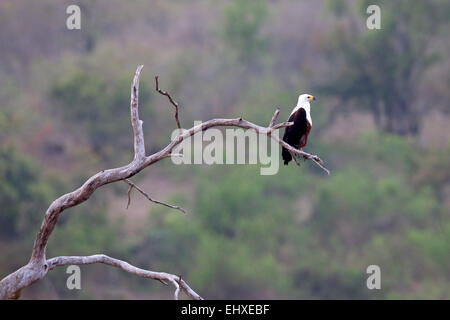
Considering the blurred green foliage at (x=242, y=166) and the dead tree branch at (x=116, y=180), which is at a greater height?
the blurred green foliage at (x=242, y=166)

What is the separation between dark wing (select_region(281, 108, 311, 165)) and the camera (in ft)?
25.2

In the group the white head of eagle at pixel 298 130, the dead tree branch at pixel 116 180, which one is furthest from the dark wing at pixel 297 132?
the dead tree branch at pixel 116 180

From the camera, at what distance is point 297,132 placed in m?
7.70

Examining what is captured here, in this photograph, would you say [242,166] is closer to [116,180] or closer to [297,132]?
[297,132]

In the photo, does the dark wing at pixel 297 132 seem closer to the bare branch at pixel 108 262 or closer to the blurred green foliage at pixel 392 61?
the bare branch at pixel 108 262

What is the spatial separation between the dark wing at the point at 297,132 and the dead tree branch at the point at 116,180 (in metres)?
2.21

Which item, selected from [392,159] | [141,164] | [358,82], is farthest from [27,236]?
[141,164]

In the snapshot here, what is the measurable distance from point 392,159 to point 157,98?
7.28 metres

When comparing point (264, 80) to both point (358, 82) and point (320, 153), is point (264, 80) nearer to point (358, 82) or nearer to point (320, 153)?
point (358, 82)

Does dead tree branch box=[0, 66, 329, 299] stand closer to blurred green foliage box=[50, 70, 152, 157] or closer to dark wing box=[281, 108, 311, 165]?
dark wing box=[281, 108, 311, 165]

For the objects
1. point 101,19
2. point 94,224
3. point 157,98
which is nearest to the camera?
point 94,224

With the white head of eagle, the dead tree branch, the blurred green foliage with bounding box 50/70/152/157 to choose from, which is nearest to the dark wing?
the white head of eagle

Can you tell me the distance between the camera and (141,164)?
5262 millimetres

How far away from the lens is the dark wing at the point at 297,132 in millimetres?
7672
